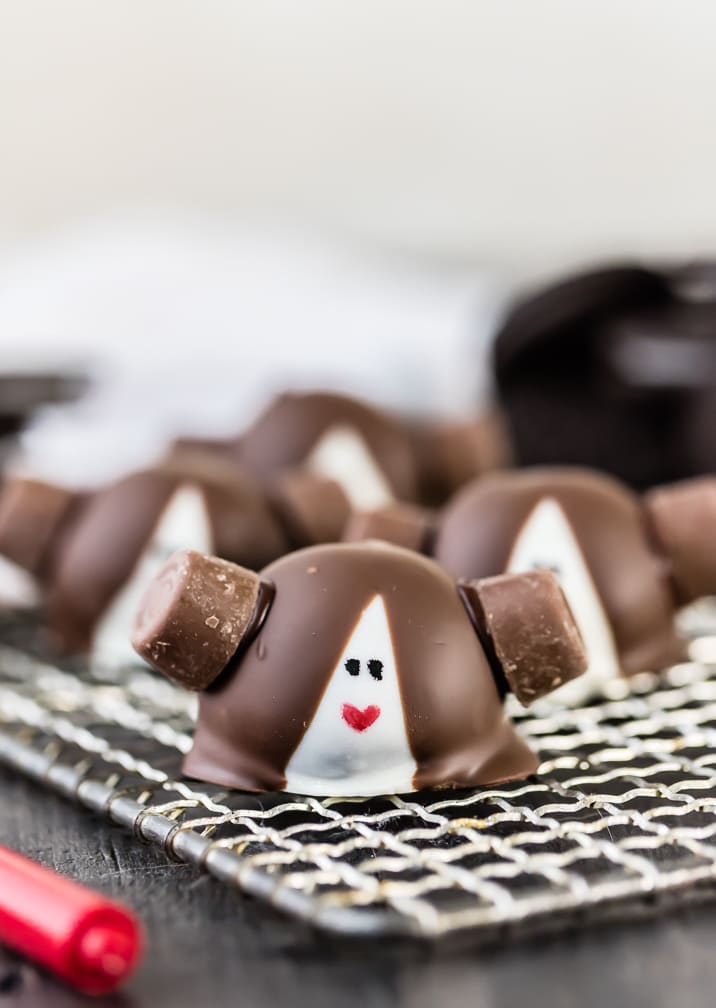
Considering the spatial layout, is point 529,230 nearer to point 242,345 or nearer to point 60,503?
point 242,345

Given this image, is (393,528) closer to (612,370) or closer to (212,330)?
(612,370)

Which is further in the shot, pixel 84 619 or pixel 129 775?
pixel 84 619

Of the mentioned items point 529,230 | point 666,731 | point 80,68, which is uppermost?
point 80,68

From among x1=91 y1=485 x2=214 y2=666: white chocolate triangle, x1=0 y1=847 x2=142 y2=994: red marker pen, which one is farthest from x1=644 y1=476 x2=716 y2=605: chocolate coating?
x1=0 y1=847 x2=142 y2=994: red marker pen

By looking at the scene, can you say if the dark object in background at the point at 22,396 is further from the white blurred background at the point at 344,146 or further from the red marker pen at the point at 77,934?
the red marker pen at the point at 77,934

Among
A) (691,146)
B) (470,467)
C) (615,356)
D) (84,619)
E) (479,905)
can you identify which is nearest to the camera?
(479,905)

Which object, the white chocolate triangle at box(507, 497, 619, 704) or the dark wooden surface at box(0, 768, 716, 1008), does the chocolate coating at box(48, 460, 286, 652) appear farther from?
the dark wooden surface at box(0, 768, 716, 1008)

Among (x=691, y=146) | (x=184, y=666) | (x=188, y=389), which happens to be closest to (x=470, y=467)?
(x=184, y=666)

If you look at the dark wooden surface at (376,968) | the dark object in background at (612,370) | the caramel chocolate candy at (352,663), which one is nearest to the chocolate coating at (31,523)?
the caramel chocolate candy at (352,663)

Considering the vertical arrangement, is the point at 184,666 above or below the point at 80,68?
below
